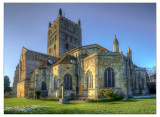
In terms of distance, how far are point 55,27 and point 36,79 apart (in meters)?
29.9

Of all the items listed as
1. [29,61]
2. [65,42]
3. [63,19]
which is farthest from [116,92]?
[63,19]

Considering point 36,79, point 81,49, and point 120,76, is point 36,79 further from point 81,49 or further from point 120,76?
point 120,76

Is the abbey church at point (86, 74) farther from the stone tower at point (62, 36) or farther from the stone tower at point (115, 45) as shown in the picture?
the stone tower at point (62, 36)

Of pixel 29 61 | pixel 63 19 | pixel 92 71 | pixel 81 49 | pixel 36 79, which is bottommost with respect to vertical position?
pixel 36 79

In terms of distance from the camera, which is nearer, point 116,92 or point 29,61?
point 116,92

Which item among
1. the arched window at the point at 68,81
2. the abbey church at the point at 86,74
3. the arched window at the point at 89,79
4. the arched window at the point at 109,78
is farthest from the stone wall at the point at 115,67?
the arched window at the point at 68,81

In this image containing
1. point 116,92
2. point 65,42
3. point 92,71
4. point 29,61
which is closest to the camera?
point 116,92

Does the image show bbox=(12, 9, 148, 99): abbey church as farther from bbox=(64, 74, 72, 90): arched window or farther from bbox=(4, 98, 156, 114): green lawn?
bbox=(4, 98, 156, 114): green lawn

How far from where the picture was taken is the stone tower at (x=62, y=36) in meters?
48.1

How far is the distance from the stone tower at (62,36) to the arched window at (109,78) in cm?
2878

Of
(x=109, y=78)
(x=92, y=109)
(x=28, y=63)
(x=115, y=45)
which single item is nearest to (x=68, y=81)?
(x=109, y=78)

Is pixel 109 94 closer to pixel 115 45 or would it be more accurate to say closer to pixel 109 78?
pixel 109 78

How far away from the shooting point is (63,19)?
51000mm

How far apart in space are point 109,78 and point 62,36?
3307 centimetres
